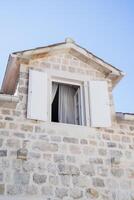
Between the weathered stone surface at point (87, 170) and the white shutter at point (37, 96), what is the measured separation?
1.33 meters

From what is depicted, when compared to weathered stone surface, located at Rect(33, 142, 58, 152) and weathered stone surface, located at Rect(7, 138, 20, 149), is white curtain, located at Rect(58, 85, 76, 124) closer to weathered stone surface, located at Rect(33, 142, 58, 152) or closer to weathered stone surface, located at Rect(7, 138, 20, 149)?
weathered stone surface, located at Rect(33, 142, 58, 152)

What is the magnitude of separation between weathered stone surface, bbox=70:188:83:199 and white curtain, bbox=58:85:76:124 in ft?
5.81

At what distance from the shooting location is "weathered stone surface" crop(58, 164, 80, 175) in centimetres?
610

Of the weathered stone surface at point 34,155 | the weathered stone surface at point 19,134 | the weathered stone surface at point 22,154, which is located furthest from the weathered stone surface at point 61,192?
the weathered stone surface at point 19,134

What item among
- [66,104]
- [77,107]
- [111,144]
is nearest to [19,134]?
[66,104]

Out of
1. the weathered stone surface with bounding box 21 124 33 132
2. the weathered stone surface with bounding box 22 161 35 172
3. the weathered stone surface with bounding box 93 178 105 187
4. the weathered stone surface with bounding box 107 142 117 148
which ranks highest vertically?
the weathered stone surface with bounding box 21 124 33 132

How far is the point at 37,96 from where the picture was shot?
6922 millimetres

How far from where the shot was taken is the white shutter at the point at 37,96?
21.7 ft

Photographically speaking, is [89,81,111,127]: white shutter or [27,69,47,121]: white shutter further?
[89,81,111,127]: white shutter

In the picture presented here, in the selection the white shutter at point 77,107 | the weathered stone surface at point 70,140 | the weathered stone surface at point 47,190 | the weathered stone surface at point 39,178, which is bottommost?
the weathered stone surface at point 47,190

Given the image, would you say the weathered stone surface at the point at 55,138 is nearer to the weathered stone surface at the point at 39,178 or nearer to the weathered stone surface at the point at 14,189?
the weathered stone surface at the point at 39,178

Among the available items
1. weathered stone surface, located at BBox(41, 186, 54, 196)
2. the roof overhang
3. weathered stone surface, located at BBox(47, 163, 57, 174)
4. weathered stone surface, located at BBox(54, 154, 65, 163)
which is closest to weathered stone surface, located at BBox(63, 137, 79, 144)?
weathered stone surface, located at BBox(54, 154, 65, 163)

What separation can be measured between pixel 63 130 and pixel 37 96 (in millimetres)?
1005

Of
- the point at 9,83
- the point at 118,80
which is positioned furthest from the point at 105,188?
the point at 9,83
